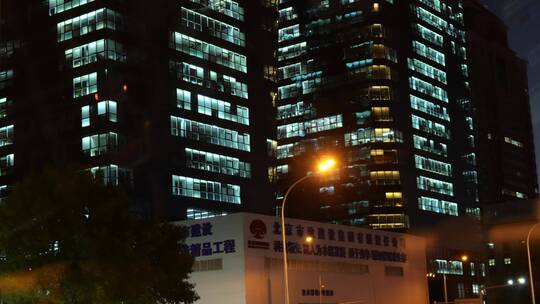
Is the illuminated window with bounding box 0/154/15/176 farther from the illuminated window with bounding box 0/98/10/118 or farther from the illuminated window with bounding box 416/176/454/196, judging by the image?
the illuminated window with bounding box 416/176/454/196

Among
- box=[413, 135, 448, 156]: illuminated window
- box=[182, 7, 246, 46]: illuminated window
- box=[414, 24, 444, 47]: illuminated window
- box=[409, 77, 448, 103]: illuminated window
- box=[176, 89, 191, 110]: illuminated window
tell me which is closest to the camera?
box=[176, 89, 191, 110]: illuminated window

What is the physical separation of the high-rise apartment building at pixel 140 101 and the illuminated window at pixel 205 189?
122 mm

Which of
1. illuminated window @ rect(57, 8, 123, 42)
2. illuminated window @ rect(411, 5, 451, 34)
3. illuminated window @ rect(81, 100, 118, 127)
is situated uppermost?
illuminated window @ rect(411, 5, 451, 34)

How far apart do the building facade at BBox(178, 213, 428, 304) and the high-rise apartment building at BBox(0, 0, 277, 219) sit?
25471 millimetres

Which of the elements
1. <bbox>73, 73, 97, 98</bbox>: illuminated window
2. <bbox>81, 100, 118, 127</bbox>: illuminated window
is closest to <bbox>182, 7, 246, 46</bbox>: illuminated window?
<bbox>73, 73, 97, 98</bbox>: illuminated window

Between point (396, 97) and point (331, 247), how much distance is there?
73070mm

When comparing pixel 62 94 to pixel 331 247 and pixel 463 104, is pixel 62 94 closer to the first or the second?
pixel 331 247

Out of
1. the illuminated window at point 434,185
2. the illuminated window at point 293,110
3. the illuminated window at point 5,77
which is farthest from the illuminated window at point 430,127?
the illuminated window at point 5,77

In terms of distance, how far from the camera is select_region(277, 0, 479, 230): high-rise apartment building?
13188 cm

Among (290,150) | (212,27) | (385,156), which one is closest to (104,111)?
(212,27)

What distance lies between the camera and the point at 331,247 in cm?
6397

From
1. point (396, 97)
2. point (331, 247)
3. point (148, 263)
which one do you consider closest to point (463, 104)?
point (396, 97)

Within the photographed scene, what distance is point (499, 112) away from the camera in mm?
180000

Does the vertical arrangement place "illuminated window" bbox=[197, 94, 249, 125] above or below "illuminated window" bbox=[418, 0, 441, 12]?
below
